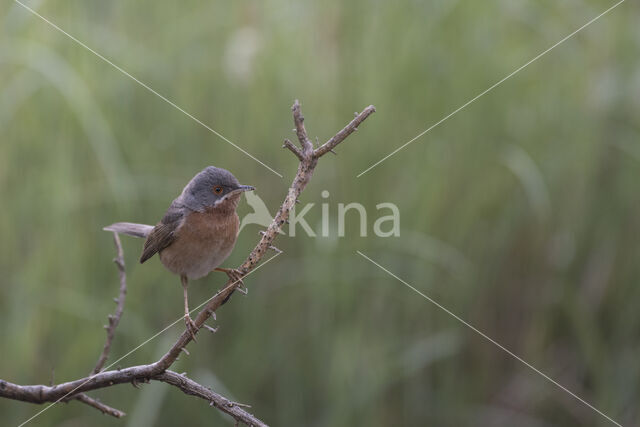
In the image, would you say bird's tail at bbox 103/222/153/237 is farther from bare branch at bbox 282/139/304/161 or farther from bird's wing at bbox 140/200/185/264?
bare branch at bbox 282/139/304/161

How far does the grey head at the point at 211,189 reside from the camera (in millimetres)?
1331

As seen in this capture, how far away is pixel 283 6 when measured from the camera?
155 inches

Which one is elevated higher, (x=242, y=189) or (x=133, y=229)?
(x=242, y=189)

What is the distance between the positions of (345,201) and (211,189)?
1738mm

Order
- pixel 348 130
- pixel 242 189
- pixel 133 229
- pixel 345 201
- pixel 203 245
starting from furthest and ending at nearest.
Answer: pixel 345 201, pixel 133 229, pixel 203 245, pixel 242 189, pixel 348 130

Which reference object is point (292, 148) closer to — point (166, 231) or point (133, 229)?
point (166, 231)

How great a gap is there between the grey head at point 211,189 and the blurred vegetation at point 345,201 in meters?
1.19

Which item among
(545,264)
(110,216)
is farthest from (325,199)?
(545,264)

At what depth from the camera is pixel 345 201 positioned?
313cm

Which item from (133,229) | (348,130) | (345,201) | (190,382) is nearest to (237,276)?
(190,382)

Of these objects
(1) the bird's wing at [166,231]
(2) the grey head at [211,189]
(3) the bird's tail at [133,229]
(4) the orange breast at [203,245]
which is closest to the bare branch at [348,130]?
(2) the grey head at [211,189]

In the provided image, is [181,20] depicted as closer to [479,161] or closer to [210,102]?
[210,102]

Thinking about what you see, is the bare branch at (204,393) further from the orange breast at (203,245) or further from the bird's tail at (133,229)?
the bird's tail at (133,229)

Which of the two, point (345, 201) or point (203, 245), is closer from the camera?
point (203, 245)
